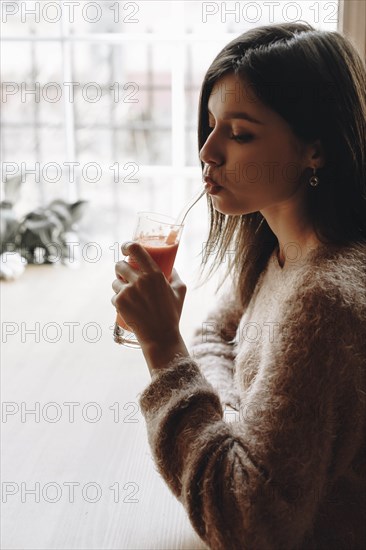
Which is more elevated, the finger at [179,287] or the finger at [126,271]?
the finger at [126,271]

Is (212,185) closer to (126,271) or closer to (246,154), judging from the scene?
(246,154)

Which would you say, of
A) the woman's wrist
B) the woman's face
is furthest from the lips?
the woman's wrist

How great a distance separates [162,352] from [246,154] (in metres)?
Answer: 0.30

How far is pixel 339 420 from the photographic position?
81cm

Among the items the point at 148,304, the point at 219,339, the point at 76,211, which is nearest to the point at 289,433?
the point at 148,304

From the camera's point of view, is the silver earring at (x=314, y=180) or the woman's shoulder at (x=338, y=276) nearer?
the woman's shoulder at (x=338, y=276)

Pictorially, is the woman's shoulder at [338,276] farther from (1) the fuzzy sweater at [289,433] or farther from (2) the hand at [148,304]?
(2) the hand at [148,304]

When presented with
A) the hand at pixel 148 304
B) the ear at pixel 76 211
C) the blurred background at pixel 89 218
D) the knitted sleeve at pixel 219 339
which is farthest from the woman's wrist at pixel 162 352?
the ear at pixel 76 211

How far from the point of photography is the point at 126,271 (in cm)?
100

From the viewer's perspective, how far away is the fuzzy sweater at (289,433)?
788 mm

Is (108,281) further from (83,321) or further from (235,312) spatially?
(235,312)

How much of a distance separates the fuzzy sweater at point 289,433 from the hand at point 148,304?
0.05 meters

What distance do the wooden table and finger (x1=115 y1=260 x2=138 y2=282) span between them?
0.35m

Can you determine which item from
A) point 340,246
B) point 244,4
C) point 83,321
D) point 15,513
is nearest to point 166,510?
point 15,513
